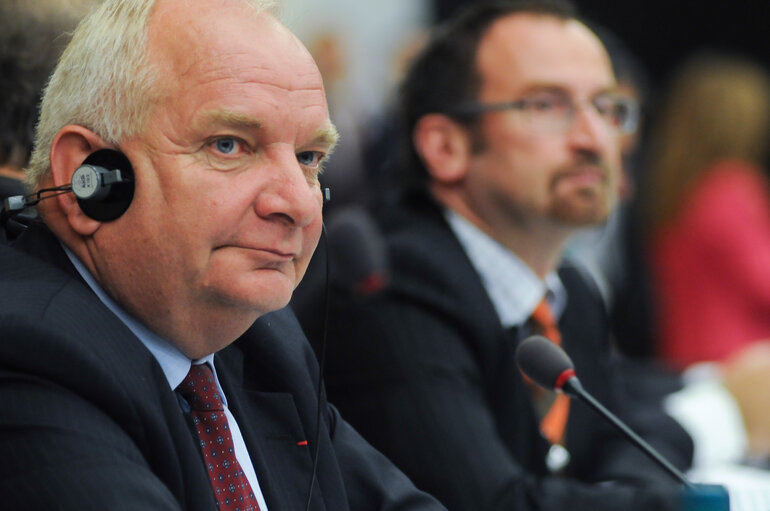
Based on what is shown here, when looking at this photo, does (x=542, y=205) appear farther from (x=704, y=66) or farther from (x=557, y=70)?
(x=704, y=66)

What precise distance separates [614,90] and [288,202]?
1.36m

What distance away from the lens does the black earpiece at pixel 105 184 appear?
1.15 m

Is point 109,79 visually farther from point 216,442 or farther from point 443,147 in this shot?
point 443,147

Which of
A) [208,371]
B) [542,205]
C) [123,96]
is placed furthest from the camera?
[542,205]

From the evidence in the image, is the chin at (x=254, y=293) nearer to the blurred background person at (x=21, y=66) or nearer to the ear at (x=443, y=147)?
the blurred background person at (x=21, y=66)

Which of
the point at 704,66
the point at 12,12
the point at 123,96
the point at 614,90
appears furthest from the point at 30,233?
the point at 704,66

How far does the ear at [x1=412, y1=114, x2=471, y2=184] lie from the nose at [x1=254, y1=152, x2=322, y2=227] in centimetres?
115

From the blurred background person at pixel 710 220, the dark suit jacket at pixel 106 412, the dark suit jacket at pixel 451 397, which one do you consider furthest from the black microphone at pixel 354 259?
the blurred background person at pixel 710 220

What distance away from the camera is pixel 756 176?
452 cm

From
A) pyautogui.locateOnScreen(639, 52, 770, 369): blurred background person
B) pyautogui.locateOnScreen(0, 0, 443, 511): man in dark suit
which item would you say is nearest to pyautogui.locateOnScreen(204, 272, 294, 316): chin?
pyautogui.locateOnScreen(0, 0, 443, 511): man in dark suit

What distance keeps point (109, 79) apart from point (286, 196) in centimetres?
22

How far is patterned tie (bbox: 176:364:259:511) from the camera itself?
122cm

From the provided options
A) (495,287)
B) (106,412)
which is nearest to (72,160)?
(106,412)

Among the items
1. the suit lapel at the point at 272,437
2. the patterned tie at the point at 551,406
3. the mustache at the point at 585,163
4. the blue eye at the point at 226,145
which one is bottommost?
the patterned tie at the point at 551,406
